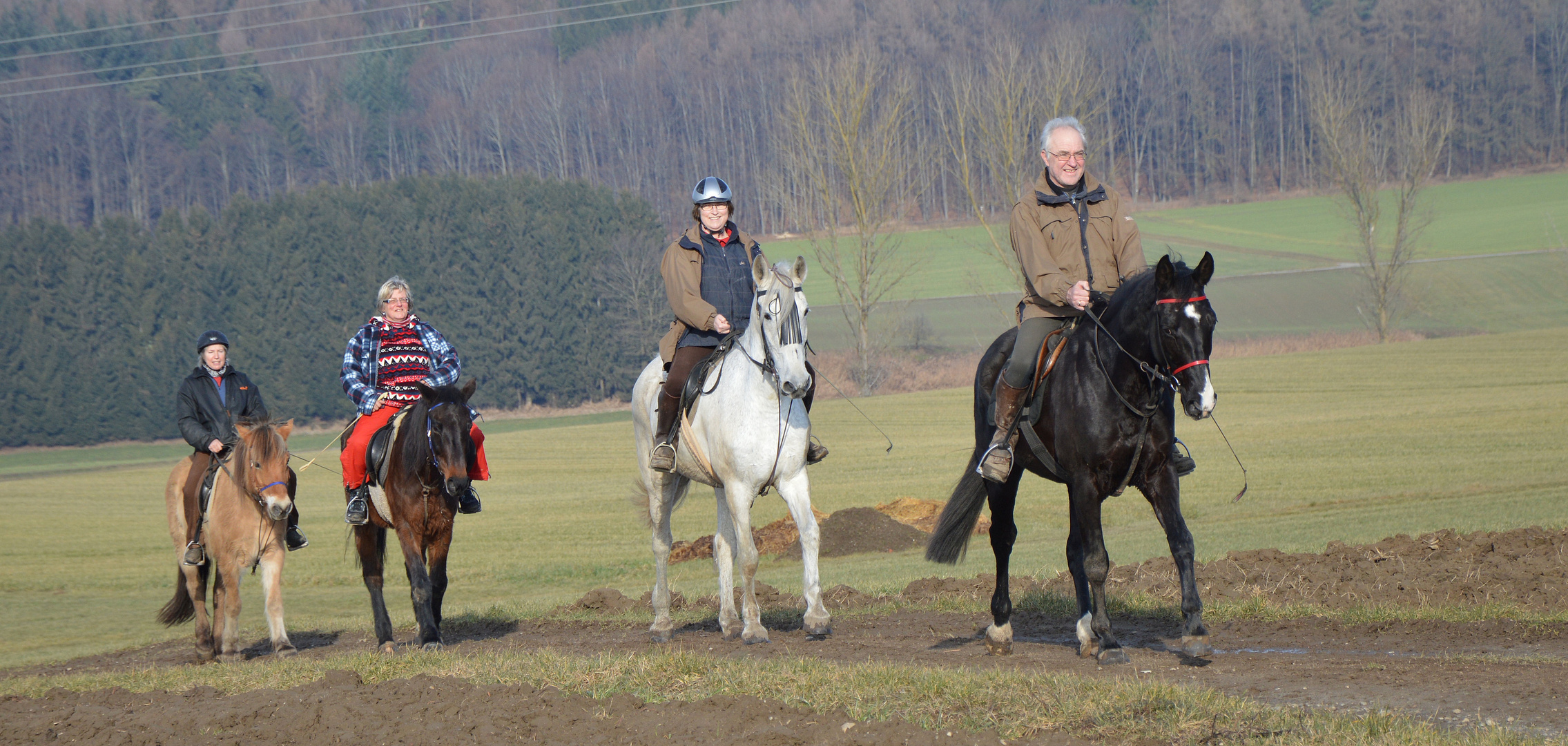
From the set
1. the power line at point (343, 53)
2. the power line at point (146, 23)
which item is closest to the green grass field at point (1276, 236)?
the power line at point (343, 53)

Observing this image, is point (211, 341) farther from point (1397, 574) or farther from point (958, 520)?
point (1397, 574)

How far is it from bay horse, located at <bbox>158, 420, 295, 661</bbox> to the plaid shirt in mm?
728

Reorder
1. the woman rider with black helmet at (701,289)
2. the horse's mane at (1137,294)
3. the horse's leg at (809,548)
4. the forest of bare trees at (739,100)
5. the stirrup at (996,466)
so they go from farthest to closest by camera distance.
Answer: the forest of bare trees at (739,100) < the woman rider with black helmet at (701,289) < the horse's leg at (809,548) < the stirrup at (996,466) < the horse's mane at (1137,294)

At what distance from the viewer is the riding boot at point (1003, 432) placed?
8.45 m

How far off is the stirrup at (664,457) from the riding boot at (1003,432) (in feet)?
8.71

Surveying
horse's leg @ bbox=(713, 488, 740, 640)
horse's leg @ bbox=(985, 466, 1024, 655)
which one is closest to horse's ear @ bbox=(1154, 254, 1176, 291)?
horse's leg @ bbox=(985, 466, 1024, 655)

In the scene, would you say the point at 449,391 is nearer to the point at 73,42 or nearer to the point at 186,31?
the point at 73,42

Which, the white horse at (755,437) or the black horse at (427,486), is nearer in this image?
the white horse at (755,437)

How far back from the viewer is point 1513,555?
34.8 ft

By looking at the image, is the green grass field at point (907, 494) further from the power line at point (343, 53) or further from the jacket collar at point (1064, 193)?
the power line at point (343, 53)

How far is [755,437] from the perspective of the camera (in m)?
9.47

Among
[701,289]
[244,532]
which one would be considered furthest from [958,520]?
[244,532]

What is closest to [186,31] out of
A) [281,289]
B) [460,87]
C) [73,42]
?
[73,42]

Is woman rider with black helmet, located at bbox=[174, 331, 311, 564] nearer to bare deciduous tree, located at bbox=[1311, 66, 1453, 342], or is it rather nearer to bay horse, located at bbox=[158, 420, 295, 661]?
bay horse, located at bbox=[158, 420, 295, 661]
